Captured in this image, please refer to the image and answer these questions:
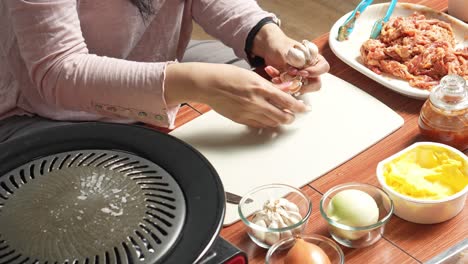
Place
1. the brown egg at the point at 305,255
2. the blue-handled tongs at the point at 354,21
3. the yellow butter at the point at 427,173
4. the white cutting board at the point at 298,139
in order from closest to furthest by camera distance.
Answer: the brown egg at the point at 305,255 → the yellow butter at the point at 427,173 → the white cutting board at the point at 298,139 → the blue-handled tongs at the point at 354,21

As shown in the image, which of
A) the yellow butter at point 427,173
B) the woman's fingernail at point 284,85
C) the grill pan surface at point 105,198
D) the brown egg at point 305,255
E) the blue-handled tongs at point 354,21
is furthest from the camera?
the blue-handled tongs at point 354,21

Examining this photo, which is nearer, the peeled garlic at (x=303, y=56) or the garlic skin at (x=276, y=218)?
the garlic skin at (x=276, y=218)

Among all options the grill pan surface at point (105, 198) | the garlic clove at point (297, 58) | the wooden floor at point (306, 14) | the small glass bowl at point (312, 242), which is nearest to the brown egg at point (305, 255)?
the small glass bowl at point (312, 242)

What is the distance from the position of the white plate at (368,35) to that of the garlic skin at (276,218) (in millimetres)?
401

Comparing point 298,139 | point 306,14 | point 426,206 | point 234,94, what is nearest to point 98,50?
point 234,94

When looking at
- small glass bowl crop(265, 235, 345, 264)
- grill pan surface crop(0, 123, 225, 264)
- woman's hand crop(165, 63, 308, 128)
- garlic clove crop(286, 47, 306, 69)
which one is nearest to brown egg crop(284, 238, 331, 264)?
small glass bowl crop(265, 235, 345, 264)

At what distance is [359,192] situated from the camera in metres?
0.91

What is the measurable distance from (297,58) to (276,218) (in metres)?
0.38

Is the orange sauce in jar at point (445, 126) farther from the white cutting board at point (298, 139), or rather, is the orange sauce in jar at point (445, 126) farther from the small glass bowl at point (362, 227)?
the small glass bowl at point (362, 227)

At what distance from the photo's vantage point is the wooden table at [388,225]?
883 millimetres

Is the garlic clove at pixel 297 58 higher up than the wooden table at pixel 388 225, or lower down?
higher up

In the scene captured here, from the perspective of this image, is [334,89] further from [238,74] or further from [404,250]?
[404,250]

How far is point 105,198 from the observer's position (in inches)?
29.4

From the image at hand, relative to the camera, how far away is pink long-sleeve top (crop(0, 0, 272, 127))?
112 cm
